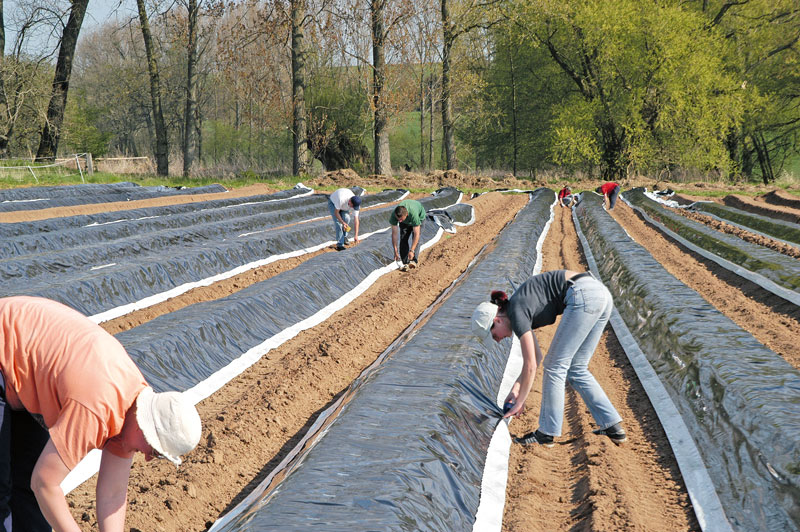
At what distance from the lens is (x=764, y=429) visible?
3561 millimetres

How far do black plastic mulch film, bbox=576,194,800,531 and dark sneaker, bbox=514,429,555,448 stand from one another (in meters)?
0.97

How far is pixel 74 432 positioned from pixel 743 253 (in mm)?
9802

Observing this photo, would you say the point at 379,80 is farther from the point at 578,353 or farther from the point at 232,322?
the point at 578,353

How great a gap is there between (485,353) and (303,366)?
5.72 feet

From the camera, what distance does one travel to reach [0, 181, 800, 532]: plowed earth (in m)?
3.64

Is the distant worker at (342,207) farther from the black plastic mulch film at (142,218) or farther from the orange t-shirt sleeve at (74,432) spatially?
the orange t-shirt sleeve at (74,432)

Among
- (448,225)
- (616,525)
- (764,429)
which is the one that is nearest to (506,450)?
(616,525)

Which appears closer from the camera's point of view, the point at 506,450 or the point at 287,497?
the point at 287,497

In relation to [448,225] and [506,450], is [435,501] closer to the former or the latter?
[506,450]

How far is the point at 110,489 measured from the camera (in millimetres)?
2236

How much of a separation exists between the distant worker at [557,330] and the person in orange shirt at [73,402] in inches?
83.8

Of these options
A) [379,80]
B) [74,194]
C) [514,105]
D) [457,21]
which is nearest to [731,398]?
[74,194]

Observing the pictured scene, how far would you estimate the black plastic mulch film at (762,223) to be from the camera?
11789 millimetres

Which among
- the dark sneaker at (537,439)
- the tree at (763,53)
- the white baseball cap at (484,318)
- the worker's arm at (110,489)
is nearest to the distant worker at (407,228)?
the dark sneaker at (537,439)
